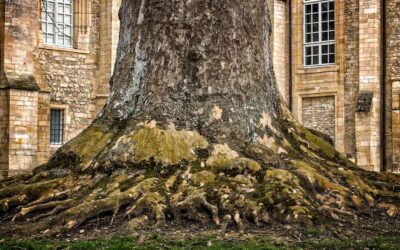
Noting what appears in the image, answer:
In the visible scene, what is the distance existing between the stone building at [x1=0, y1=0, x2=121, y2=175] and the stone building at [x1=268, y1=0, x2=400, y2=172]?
632 centimetres

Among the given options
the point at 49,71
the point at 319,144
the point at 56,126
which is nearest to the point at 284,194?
the point at 319,144

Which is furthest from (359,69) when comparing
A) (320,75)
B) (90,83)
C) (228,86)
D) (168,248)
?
(168,248)

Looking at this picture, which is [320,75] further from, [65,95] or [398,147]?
[65,95]

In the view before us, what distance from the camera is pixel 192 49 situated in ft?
41.1

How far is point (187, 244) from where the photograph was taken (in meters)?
9.82

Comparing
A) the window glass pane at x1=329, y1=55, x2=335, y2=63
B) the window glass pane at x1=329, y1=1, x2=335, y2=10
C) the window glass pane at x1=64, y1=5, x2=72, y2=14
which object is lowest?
the window glass pane at x1=329, y1=55, x2=335, y2=63

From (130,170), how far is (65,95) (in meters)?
17.8

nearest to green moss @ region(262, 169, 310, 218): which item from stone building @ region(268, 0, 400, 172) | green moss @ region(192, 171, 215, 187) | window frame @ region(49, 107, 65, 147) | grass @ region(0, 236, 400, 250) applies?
green moss @ region(192, 171, 215, 187)

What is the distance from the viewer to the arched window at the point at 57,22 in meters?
29.2

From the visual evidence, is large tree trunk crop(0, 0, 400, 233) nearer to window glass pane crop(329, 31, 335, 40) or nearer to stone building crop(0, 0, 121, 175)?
stone building crop(0, 0, 121, 175)

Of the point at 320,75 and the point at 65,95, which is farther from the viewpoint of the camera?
the point at 320,75

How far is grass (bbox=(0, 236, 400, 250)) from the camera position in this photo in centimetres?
970

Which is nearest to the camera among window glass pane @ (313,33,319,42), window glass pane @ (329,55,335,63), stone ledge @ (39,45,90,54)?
stone ledge @ (39,45,90,54)

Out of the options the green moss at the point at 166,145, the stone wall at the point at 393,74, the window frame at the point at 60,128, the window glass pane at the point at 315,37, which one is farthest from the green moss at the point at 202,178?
the window glass pane at the point at 315,37
